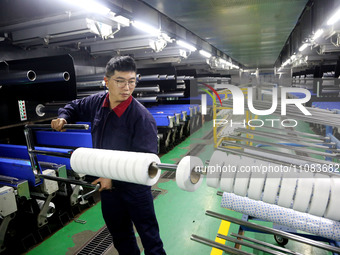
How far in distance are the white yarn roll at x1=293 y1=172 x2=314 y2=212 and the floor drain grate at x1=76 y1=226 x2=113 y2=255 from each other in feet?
7.47

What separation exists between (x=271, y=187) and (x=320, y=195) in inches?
7.8

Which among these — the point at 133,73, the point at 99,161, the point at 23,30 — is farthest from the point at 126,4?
the point at 99,161

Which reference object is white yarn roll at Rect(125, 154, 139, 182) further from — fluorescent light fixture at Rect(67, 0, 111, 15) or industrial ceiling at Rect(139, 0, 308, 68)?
industrial ceiling at Rect(139, 0, 308, 68)

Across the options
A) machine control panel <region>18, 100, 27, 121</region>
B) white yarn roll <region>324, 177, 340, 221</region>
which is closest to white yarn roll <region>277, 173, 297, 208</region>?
white yarn roll <region>324, 177, 340, 221</region>

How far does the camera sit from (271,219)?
2.04m

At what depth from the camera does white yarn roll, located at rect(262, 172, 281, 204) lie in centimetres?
110

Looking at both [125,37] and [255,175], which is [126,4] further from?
[255,175]

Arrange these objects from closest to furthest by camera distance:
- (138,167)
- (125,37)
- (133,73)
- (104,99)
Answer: (138,167) → (133,73) → (104,99) → (125,37)

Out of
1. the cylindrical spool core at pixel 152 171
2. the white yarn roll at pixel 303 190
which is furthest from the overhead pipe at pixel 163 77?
the white yarn roll at pixel 303 190

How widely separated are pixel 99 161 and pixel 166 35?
3.51 metres

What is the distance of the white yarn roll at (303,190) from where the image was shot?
1051 millimetres

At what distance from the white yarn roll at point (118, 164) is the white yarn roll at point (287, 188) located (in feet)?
2.02

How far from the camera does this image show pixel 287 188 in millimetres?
1084

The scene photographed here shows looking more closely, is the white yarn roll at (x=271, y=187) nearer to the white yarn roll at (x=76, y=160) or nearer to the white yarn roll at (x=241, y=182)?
the white yarn roll at (x=241, y=182)
